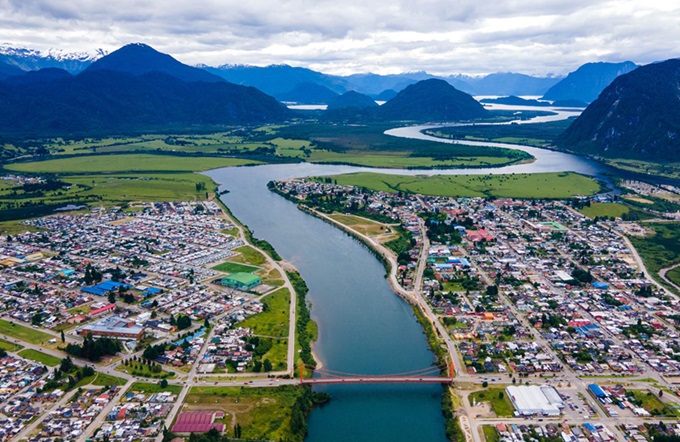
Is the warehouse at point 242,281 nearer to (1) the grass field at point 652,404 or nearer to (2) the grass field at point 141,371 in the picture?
(2) the grass field at point 141,371

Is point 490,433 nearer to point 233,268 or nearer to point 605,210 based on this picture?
point 233,268

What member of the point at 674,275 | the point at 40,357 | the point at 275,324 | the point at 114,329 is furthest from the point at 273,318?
the point at 674,275

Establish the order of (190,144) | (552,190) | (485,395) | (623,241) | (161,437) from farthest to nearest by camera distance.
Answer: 1. (190,144)
2. (552,190)
3. (623,241)
4. (485,395)
5. (161,437)

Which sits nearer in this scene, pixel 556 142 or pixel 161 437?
pixel 161 437

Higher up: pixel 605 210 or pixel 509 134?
pixel 509 134

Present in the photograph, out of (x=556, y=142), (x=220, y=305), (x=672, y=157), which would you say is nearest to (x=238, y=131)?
(x=556, y=142)

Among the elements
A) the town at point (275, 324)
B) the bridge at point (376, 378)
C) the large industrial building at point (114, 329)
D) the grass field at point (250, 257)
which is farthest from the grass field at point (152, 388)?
the grass field at point (250, 257)

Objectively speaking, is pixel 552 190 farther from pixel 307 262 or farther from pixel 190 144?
pixel 190 144
